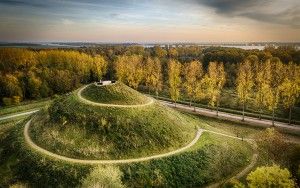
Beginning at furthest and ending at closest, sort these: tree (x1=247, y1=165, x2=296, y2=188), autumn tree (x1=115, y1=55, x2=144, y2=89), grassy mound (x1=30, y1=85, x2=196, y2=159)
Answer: autumn tree (x1=115, y1=55, x2=144, y2=89) → grassy mound (x1=30, y1=85, x2=196, y2=159) → tree (x1=247, y1=165, x2=296, y2=188)

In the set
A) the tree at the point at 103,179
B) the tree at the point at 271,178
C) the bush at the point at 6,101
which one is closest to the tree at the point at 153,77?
the bush at the point at 6,101

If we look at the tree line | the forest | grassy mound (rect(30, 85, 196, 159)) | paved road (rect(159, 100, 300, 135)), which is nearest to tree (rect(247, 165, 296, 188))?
grassy mound (rect(30, 85, 196, 159))

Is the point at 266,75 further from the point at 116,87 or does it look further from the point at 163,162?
the point at 163,162

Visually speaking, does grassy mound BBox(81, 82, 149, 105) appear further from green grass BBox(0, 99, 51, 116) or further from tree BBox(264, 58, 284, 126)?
green grass BBox(0, 99, 51, 116)

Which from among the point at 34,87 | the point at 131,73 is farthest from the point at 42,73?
the point at 131,73

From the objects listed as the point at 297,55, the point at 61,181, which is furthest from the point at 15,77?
the point at 297,55
